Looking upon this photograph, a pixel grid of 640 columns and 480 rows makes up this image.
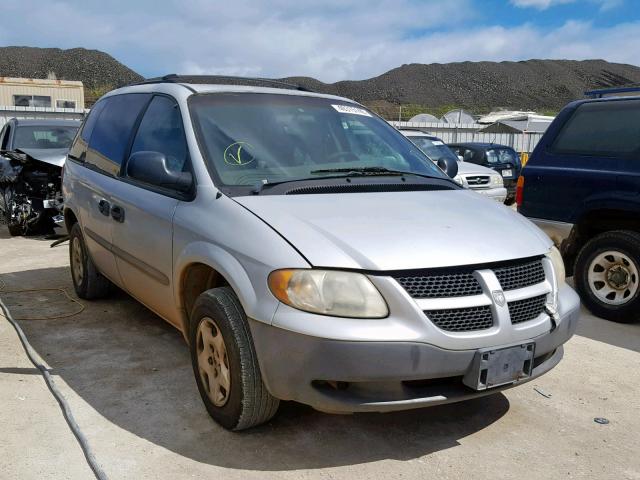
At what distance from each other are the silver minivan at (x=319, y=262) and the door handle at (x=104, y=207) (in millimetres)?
235

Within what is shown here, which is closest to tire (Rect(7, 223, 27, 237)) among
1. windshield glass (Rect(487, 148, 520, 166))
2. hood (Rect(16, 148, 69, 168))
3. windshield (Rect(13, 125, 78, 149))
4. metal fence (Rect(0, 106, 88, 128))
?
hood (Rect(16, 148, 69, 168))

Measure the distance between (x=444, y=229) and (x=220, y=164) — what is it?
1.26m

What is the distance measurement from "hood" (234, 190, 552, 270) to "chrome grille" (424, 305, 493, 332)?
0.66ft

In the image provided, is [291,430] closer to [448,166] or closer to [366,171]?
[366,171]

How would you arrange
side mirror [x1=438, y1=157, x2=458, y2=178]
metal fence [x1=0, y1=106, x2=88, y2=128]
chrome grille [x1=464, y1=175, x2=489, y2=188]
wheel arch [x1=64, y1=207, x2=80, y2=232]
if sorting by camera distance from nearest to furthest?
side mirror [x1=438, y1=157, x2=458, y2=178] < wheel arch [x1=64, y1=207, x2=80, y2=232] < chrome grille [x1=464, y1=175, x2=489, y2=188] < metal fence [x1=0, y1=106, x2=88, y2=128]

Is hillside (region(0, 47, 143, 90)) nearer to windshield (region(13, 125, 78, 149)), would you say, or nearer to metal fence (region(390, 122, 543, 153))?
metal fence (region(390, 122, 543, 153))

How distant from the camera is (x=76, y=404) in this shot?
137 inches

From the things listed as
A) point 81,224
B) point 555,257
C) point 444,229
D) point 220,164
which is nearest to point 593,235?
point 555,257

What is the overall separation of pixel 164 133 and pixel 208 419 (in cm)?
173

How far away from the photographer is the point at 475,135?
26.0 metres

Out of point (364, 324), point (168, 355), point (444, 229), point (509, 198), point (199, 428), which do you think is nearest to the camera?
point (364, 324)

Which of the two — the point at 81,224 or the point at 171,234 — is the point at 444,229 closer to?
the point at 171,234

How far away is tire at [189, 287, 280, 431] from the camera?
2.87 m

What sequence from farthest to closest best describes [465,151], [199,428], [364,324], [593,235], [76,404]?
[465,151]
[593,235]
[76,404]
[199,428]
[364,324]
